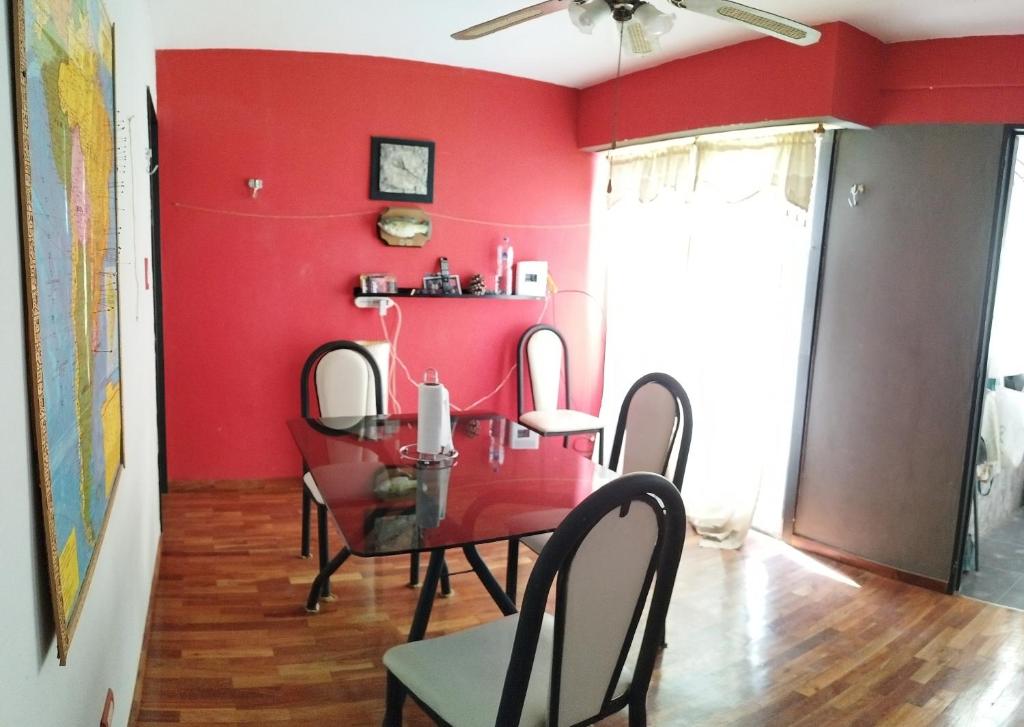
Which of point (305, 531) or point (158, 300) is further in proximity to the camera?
point (158, 300)

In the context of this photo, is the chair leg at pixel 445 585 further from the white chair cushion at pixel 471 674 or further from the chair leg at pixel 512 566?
the white chair cushion at pixel 471 674

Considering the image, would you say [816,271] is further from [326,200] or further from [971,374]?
[326,200]

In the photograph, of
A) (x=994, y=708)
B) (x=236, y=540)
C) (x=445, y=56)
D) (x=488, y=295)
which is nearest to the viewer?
(x=994, y=708)

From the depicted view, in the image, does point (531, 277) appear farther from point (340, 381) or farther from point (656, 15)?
point (656, 15)

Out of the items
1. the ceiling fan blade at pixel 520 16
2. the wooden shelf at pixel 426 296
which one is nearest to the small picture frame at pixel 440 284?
the wooden shelf at pixel 426 296

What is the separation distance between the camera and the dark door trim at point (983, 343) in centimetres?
291

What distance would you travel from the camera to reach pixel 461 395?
438 cm

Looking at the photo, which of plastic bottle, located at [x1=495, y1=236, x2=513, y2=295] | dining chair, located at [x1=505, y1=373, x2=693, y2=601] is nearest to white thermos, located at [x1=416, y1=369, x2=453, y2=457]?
dining chair, located at [x1=505, y1=373, x2=693, y2=601]

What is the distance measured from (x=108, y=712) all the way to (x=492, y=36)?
3.02 meters

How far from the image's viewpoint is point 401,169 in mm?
4016

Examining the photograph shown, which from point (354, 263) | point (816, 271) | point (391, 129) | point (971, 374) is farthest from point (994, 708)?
point (391, 129)

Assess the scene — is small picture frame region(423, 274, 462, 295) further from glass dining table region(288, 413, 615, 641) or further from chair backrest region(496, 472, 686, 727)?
chair backrest region(496, 472, 686, 727)

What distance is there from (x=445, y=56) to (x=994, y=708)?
362 cm

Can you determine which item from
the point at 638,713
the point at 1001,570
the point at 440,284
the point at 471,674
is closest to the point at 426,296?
the point at 440,284
